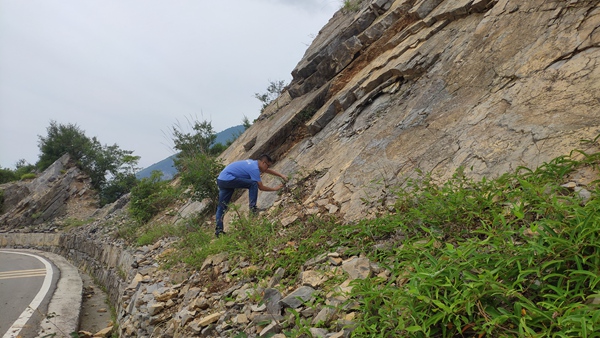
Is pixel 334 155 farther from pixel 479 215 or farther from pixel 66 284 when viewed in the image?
pixel 66 284

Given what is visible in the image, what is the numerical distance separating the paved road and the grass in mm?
5069

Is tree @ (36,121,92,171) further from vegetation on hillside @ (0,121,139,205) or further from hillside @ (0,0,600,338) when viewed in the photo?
hillside @ (0,0,600,338)

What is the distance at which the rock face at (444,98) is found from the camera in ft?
12.5

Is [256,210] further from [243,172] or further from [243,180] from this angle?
[243,172]

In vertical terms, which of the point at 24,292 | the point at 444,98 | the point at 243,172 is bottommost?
the point at 444,98

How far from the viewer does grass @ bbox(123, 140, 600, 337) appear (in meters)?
1.89

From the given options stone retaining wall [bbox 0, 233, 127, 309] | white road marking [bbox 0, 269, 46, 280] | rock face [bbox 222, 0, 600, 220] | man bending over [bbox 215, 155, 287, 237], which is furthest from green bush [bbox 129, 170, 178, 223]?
man bending over [bbox 215, 155, 287, 237]

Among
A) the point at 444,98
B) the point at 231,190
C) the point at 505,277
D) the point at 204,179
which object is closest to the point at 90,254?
the point at 204,179

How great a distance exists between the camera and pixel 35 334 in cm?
575

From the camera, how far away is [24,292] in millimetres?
8367

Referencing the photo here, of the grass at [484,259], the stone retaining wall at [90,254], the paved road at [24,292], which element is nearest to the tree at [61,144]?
the stone retaining wall at [90,254]

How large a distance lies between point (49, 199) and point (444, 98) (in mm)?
26011

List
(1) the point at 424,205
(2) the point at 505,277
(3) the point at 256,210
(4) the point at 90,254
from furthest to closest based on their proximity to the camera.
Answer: (4) the point at 90,254, (3) the point at 256,210, (1) the point at 424,205, (2) the point at 505,277

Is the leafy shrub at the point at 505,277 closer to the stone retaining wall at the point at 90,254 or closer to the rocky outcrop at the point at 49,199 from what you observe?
the stone retaining wall at the point at 90,254
